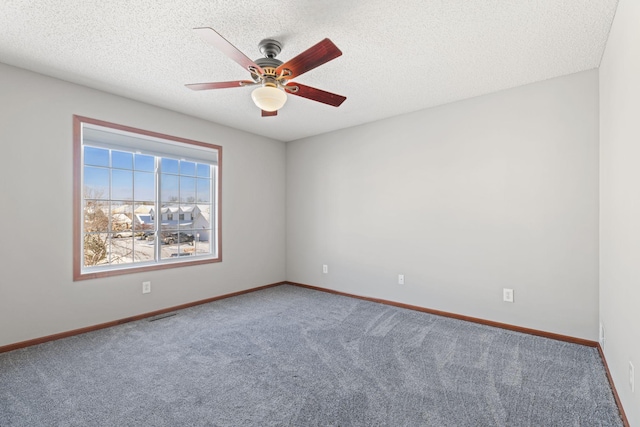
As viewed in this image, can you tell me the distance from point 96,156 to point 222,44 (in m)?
2.37

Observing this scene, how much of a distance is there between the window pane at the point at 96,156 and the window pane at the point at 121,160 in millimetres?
64

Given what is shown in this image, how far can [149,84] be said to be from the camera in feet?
9.74

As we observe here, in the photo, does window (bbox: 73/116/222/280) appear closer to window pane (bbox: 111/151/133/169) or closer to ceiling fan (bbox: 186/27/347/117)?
window pane (bbox: 111/151/133/169)

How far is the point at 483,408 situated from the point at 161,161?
400 centimetres

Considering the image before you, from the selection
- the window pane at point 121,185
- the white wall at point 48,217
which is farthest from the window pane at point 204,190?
the window pane at point 121,185

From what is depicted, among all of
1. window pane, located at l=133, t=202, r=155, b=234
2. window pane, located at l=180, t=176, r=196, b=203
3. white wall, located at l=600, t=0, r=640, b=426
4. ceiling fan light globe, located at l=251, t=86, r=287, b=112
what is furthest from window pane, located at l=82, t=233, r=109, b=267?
white wall, located at l=600, t=0, r=640, b=426

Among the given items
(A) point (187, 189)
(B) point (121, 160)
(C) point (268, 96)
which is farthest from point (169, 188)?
(C) point (268, 96)

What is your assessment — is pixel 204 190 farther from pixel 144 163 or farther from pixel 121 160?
pixel 121 160

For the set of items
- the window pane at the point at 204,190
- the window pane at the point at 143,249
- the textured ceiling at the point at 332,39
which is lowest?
the window pane at the point at 143,249

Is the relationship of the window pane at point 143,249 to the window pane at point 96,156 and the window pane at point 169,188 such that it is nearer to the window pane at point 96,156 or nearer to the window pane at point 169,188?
the window pane at point 169,188

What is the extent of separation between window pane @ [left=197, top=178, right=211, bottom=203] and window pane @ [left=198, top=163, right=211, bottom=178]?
7 centimetres

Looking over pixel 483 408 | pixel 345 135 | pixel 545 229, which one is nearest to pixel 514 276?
pixel 545 229

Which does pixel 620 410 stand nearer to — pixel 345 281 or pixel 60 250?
pixel 345 281

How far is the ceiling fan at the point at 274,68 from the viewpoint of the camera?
5.83 feet
